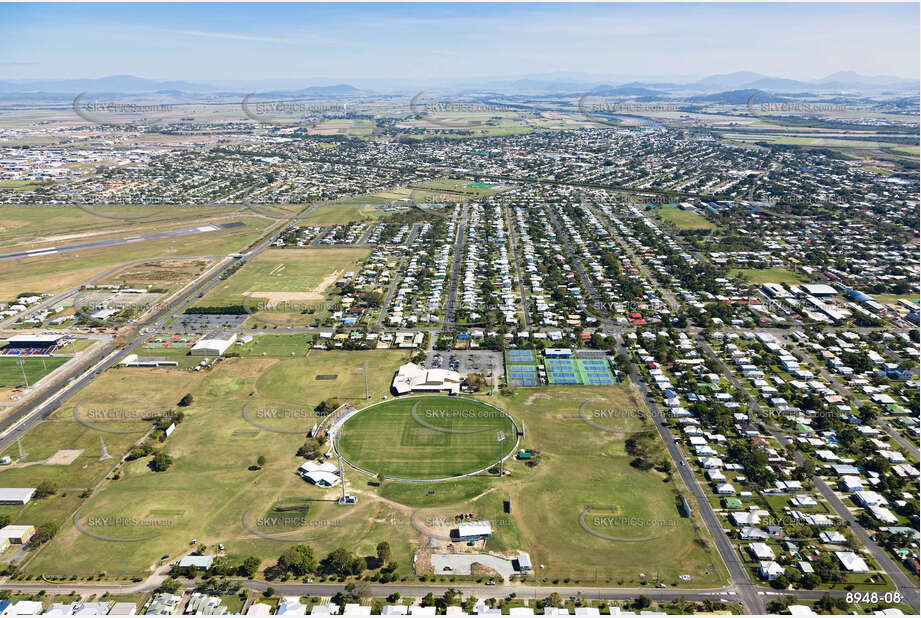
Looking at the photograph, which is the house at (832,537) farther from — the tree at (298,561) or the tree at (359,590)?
the tree at (298,561)

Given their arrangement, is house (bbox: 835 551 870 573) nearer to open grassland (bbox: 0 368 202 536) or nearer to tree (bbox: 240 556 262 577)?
tree (bbox: 240 556 262 577)

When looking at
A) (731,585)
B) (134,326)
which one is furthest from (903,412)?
(134,326)

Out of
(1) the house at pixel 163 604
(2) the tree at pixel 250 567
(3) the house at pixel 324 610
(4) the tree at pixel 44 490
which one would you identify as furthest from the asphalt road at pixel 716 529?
(4) the tree at pixel 44 490

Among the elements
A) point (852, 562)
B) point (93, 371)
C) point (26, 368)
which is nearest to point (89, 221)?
point (26, 368)

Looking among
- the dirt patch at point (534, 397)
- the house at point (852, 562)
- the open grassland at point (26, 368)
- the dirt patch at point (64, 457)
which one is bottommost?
the house at point (852, 562)

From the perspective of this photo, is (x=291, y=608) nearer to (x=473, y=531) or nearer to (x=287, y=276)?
(x=473, y=531)

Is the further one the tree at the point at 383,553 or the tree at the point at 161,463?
the tree at the point at 161,463

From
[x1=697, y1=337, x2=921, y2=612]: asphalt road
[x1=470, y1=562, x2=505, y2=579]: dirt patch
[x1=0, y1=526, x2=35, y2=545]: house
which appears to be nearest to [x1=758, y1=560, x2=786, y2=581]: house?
[x1=697, y1=337, x2=921, y2=612]: asphalt road
